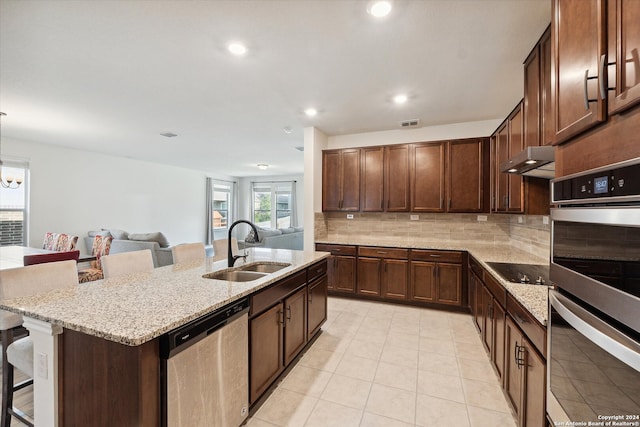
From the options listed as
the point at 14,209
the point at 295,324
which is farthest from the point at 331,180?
the point at 14,209

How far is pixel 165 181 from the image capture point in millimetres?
Result: 7578

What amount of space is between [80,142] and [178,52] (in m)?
4.33

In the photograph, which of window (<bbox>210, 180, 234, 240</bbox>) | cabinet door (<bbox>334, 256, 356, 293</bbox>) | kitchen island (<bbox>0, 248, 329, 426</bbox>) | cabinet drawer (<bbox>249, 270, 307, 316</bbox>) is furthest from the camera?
window (<bbox>210, 180, 234, 240</bbox>)

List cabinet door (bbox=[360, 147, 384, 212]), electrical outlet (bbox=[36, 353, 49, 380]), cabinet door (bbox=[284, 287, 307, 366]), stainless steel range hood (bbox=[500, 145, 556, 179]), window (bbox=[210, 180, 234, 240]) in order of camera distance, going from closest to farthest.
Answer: electrical outlet (bbox=[36, 353, 49, 380]) → stainless steel range hood (bbox=[500, 145, 556, 179]) → cabinet door (bbox=[284, 287, 307, 366]) → cabinet door (bbox=[360, 147, 384, 212]) → window (bbox=[210, 180, 234, 240])

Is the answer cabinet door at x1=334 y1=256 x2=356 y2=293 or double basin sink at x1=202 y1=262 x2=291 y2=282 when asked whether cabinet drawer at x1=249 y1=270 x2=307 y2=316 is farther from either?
cabinet door at x1=334 y1=256 x2=356 y2=293

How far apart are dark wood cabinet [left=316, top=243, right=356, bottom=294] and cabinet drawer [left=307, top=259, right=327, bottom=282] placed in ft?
3.78

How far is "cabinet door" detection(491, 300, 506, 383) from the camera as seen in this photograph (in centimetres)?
196

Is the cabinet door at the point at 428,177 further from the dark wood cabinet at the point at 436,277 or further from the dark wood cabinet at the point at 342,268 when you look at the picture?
the dark wood cabinet at the point at 342,268

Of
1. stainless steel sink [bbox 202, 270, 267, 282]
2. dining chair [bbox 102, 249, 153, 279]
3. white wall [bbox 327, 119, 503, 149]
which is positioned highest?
white wall [bbox 327, 119, 503, 149]

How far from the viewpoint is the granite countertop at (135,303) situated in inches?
43.3

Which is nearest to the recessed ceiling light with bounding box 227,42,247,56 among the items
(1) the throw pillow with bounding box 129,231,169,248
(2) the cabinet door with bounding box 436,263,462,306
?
(2) the cabinet door with bounding box 436,263,462,306

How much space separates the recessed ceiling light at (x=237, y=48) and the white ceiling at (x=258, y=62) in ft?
0.20

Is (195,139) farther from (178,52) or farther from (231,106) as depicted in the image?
(178,52)

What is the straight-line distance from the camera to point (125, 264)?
215cm
